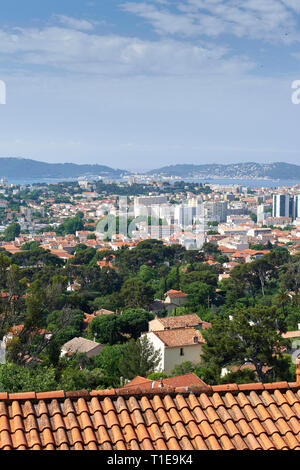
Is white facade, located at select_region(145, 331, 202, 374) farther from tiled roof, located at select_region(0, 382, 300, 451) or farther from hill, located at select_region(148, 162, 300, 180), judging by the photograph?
hill, located at select_region(148, 162, 300, 180)

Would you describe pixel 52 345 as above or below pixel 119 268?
above

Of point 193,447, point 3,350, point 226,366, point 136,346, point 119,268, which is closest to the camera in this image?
point 193,447

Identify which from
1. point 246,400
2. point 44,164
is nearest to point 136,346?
point 246,400

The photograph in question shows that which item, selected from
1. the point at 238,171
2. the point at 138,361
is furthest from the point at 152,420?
the point at 238,171

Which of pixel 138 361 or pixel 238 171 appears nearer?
pixel 138 361

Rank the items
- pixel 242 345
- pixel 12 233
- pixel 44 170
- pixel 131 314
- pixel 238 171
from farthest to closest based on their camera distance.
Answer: pixel 238 171 → pixel 44 170 → pixel 12 233 → pixel 131 314 → pixel 242 345

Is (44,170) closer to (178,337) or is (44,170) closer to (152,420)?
(178,337)
